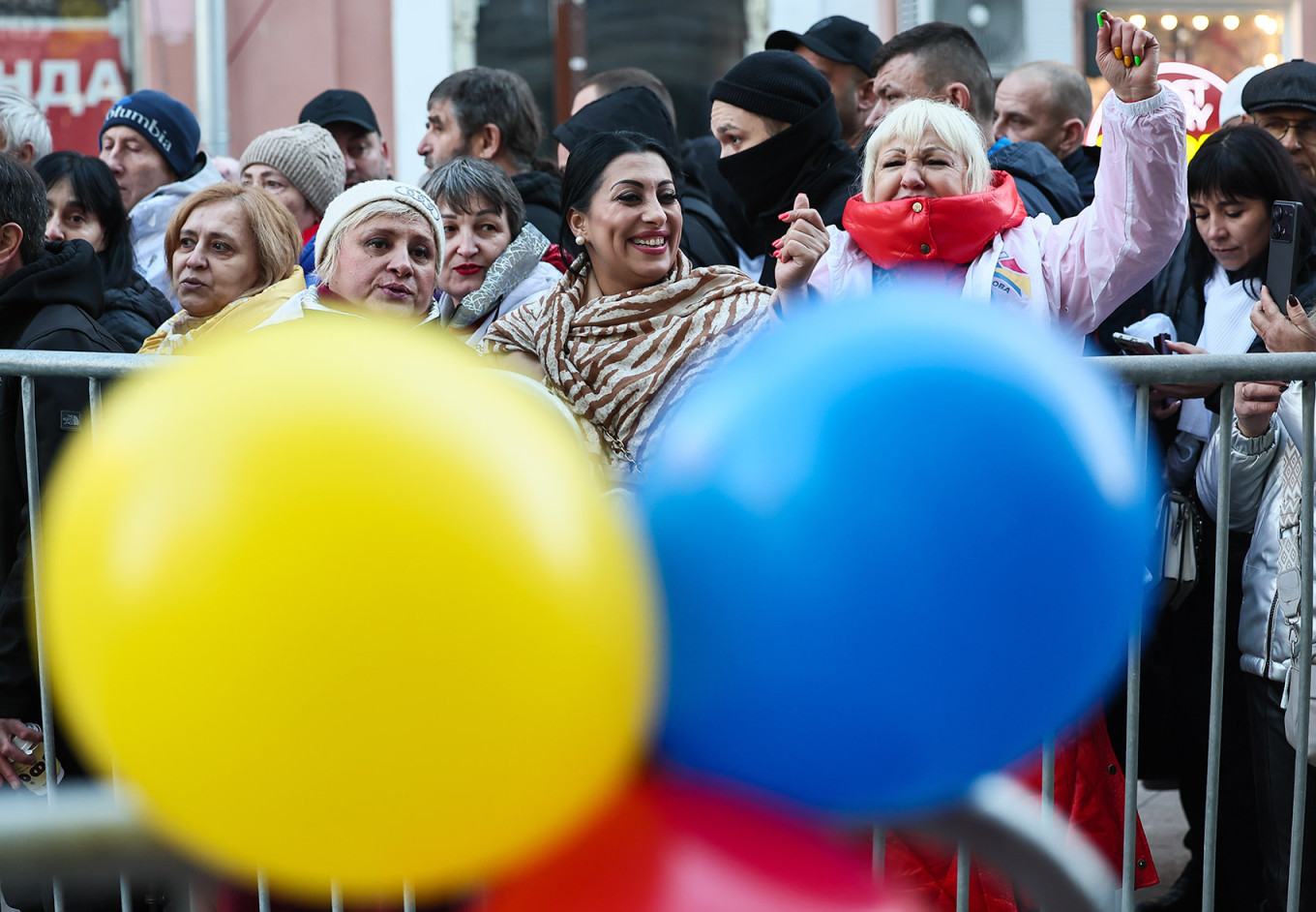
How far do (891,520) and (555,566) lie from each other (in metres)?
0.24

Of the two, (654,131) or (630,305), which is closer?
(630,305)

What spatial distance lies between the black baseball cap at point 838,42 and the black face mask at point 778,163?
31.2 inches

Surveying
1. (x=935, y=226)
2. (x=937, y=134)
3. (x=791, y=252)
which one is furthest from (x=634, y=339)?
(x=937, y=134)

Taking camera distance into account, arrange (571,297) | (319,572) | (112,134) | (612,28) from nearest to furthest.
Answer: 1. (319,572)
2. (571,297)
3. (112,134)
4. (612,28)

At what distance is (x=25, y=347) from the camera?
3574mm

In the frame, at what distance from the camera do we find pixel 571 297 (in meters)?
3.62

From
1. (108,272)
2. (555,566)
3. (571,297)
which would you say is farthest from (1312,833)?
(108,272)

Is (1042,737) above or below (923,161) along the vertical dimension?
below

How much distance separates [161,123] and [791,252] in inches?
131

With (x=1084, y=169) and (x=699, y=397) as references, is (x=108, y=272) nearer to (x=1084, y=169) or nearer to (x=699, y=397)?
(x=1084, y=169)

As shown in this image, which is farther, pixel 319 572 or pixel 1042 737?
pixel 1042 737

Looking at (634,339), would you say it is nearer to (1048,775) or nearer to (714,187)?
(1048,775)

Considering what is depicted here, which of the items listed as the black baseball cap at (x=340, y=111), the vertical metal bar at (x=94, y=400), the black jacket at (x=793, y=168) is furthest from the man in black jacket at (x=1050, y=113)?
the vertical metal bar at (x=94, y=400)

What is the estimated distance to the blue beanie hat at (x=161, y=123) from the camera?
551 cm
